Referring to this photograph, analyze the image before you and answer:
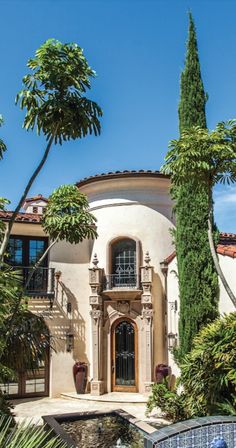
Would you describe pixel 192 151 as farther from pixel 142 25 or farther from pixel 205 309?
pixel 205 309

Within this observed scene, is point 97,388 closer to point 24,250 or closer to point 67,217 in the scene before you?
point 24,250

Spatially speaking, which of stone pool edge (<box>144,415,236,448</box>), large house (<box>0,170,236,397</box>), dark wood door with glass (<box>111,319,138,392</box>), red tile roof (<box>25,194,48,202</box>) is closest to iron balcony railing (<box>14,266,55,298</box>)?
large house (<box>0,170,236,397</box>)

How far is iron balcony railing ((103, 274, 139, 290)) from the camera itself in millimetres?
18344

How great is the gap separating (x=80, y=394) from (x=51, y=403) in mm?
1464

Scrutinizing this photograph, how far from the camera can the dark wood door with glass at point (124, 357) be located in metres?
17.8

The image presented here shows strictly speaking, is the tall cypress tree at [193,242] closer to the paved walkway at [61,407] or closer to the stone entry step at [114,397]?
the paved walkway at [61,407]

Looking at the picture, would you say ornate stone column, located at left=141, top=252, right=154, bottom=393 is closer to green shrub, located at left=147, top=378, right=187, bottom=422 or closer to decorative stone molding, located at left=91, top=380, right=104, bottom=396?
decorative stone molding, located at left=91, top=380, right=104, bottom=396

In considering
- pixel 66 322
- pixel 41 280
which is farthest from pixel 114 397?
pixel 41 280

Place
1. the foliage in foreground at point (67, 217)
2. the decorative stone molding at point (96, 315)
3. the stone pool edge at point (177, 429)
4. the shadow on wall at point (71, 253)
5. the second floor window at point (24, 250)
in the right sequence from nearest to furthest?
1. the stone pool edge at point (177, 429)
2. the foliage in foreground at point (67, 217)
3. the decorative stone molding at point (96, 315)
4. the second floor window at point (24, 250)
5. the shadow on wall at point (71, 253)

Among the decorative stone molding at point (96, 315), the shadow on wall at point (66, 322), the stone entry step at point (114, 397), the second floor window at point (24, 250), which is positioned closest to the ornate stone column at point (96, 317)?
the decorative stone molding at point (96, 315)

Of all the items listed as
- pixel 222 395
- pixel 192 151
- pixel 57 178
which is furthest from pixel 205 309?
pixel 57 178

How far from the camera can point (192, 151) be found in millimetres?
8953

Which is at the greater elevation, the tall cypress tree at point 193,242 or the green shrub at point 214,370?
the tall cypress tree at point 193,242

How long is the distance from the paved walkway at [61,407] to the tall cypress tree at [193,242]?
10.8ft
